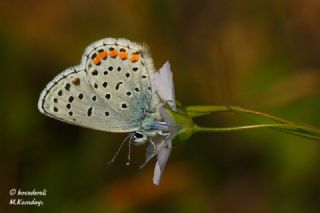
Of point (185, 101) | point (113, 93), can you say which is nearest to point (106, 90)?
point (113, 93)

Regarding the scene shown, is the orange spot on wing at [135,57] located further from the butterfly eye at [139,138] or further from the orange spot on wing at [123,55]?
the butterfly eye at [139,138]

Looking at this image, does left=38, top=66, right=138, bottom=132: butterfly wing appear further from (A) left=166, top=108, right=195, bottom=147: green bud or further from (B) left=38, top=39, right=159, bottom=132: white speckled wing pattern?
(A) left=166, top=108, right=195, bottom=147: green bud

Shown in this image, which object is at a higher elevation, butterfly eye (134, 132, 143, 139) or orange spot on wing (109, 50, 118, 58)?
orange spot on wing (109, 50, 118, 58)

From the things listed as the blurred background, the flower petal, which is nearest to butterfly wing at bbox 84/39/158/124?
the flower petal

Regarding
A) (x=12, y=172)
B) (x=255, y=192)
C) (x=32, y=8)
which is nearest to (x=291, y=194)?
(x=255, y=192)

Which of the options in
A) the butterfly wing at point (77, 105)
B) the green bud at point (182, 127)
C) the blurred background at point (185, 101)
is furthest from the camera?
the blurred background at point (185, 101)

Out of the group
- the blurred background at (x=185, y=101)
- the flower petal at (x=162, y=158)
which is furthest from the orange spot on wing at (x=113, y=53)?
the blurred background at (x=185, y=101)

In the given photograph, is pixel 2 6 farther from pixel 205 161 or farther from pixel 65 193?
pixel 205 161

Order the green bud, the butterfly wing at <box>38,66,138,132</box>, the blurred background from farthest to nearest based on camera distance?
the blurred background
the butterfly wing at <box>38,66,138,132</box>
the green bud
